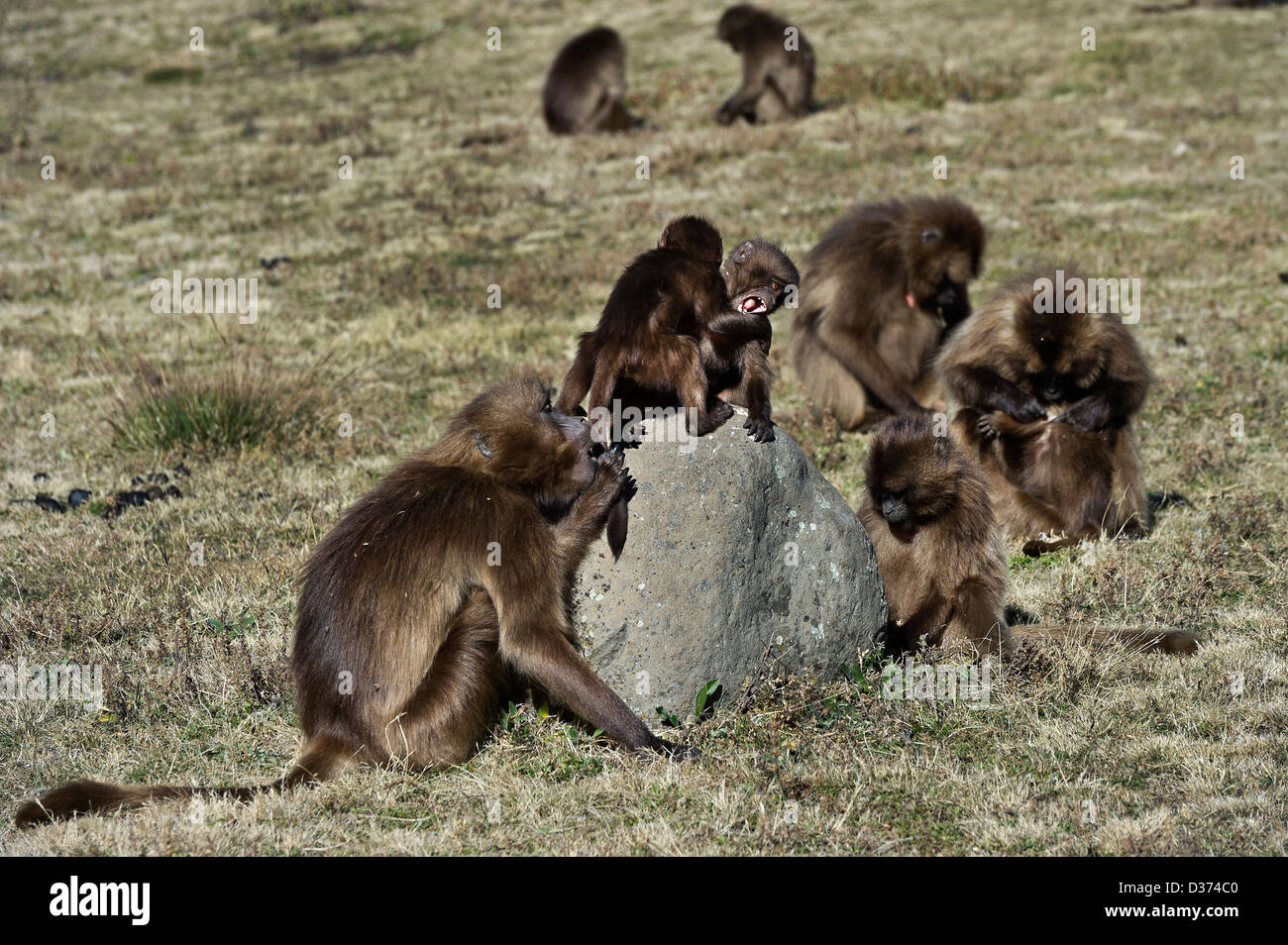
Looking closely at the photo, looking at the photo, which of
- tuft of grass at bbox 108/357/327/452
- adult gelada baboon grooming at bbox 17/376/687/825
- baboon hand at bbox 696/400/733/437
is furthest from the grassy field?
baboon hand at bbox 696/400/733/437

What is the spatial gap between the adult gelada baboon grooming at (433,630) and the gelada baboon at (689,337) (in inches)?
22.7

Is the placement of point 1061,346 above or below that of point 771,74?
below

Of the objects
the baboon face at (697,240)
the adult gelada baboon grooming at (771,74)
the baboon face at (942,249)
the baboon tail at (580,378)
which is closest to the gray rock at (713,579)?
the baboon tail at (580,378)

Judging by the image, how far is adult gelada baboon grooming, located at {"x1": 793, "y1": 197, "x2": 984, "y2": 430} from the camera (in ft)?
32.1

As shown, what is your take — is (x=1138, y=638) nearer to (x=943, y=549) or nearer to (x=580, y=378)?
(x=943, y=549)

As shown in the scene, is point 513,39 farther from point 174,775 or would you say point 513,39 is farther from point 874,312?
point 174,775

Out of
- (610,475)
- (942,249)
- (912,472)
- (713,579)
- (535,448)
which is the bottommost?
(713,579)

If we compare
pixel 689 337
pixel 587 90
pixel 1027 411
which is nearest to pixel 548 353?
pixel 1027 411

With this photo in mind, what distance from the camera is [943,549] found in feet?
20.7

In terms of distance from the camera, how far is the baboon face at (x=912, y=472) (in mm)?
6148

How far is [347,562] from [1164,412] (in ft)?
24.4

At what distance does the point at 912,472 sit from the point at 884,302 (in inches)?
169

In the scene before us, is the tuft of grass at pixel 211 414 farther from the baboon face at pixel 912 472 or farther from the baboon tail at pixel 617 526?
the baboon face at pixel 912 472

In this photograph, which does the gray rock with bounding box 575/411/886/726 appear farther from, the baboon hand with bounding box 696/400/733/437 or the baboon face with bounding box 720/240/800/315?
the baboon face with bounding box 720/240/800/315
